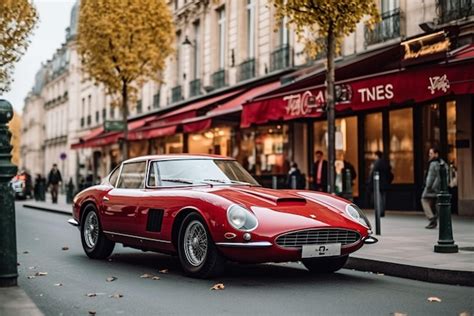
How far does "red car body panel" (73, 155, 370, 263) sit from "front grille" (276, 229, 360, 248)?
45mm

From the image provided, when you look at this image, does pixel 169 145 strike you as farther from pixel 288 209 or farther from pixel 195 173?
pixel 288 209

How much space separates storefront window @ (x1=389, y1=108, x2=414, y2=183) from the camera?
18734 mm

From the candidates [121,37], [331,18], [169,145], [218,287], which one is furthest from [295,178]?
[169,145]

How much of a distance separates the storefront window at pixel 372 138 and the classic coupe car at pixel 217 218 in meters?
11.4

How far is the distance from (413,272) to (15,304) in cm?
433

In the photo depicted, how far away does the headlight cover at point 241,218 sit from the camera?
23.5 feet

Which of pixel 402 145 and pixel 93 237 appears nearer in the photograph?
pixel 93 237

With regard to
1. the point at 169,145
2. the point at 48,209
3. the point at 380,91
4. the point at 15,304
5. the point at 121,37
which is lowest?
the point at 48,209

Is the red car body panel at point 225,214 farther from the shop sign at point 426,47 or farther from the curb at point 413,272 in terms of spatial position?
the shop sign at point 426,47

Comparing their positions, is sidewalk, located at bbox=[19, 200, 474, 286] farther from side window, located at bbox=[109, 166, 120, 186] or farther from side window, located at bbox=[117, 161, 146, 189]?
side window, located at bbox=[109, 166, 120, 186]

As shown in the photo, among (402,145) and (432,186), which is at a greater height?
Result: (402,145)

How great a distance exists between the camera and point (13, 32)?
85.6 feet

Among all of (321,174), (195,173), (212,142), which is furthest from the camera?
(212,142)

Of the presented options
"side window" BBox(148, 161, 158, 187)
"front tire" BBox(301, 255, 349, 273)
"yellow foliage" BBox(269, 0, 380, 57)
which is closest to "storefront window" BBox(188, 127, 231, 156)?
"yellow foliage" BBox(269, 0, 380, 57)
